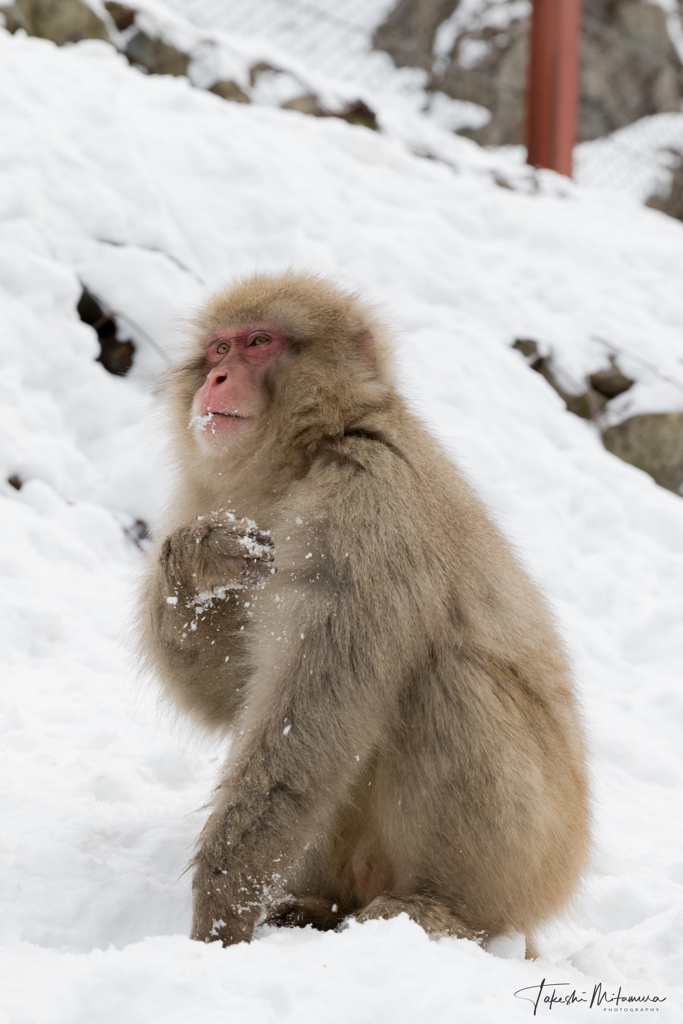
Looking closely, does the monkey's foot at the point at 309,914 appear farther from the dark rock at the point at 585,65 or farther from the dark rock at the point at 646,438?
the dark rock at the point at 585,65

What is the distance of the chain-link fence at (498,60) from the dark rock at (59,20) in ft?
4.04

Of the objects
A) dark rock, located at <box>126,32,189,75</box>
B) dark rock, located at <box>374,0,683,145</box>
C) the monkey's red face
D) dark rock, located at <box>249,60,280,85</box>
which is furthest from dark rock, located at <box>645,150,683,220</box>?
the monkey's red face

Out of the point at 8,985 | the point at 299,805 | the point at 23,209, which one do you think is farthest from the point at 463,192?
the point at 8,985

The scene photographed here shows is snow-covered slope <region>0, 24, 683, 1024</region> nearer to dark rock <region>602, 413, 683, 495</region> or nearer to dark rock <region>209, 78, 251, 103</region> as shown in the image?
dark rock <region>602, 413, 683, 495</region>

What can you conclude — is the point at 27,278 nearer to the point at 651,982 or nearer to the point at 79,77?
the point at 79,77

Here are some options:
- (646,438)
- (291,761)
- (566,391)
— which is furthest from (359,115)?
(291,761)

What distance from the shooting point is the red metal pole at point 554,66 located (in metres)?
7.06

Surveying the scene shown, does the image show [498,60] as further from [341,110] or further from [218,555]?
[218,555]

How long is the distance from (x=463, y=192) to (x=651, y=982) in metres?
5.40

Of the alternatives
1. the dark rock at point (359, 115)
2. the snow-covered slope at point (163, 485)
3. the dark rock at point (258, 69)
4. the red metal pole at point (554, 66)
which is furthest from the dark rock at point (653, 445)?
the dark rock at point (258, 69)

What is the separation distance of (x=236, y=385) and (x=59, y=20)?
4801 millimetres

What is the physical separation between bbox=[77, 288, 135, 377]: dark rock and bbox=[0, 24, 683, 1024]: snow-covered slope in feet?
0.27

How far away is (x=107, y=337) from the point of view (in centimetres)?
425

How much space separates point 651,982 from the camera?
1.93 metres
